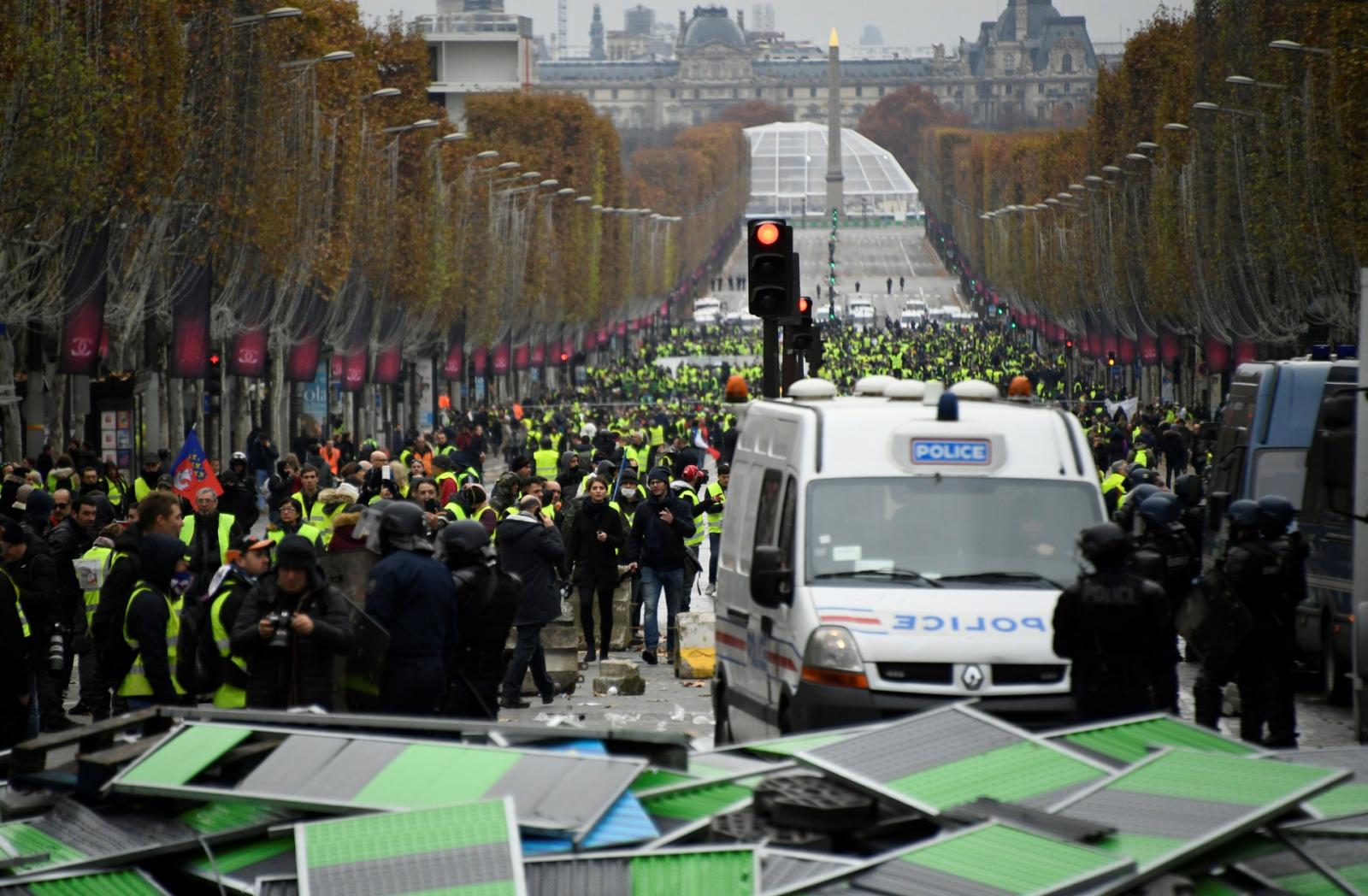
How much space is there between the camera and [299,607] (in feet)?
33.6

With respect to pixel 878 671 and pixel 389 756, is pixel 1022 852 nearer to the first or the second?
pixel 389 756

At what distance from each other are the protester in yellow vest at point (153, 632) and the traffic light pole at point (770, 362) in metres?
5.38

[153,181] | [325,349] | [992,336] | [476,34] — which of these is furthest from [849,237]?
[153,181]

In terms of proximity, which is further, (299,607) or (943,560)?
(943,560)

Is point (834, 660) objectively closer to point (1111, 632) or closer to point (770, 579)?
point (770, 579)

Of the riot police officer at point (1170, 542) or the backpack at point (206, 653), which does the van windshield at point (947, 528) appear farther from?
the backpack at point (206, 653)

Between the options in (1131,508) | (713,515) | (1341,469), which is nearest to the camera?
(1341,469)

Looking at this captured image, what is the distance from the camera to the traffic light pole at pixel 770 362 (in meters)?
16.7

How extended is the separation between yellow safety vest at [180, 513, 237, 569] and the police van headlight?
524 cm

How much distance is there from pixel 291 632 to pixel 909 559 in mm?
2825

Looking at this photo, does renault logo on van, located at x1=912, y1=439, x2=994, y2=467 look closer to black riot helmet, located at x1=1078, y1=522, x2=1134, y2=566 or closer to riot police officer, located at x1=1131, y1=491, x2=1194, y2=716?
black riot helmet, located at x1=1078, y1=522, x2=1134, y2=566

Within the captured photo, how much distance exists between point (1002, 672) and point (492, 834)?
4.14 metres

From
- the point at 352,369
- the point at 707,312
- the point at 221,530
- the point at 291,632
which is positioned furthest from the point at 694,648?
the point at 707,312

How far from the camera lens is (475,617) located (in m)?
11.7
